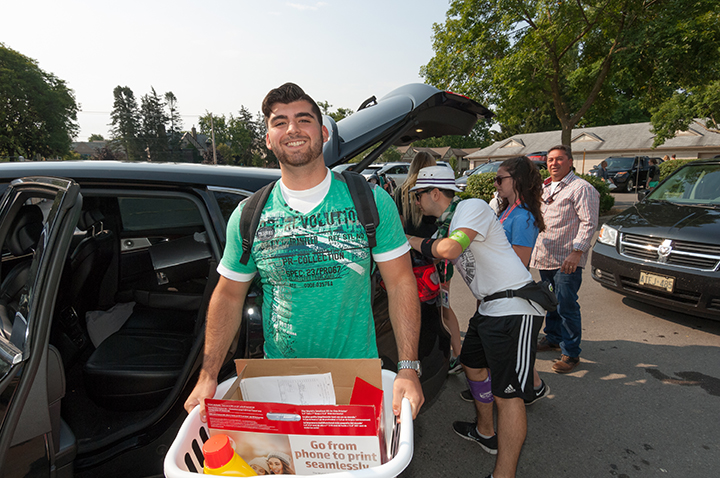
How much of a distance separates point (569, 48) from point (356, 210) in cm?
1263

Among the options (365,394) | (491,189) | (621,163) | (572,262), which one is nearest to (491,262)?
(365,394)

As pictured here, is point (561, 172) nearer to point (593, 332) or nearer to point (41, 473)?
point (593, 332)

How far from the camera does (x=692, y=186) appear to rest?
4.80 m

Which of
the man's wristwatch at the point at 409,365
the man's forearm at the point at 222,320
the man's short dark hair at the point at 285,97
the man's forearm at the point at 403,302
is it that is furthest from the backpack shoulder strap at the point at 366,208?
the man's forearm at the point at 222,320

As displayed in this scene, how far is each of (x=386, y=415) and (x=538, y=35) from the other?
11.8 metres

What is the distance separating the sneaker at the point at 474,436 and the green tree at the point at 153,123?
234ft

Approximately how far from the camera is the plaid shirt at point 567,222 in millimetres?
3256

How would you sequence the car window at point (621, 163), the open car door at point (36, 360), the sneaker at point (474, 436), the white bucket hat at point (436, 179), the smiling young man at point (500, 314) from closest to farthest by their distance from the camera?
1. the open car door at point (36, 360)
2. the smiling young man at point (500, 314)
3. the white bucket hat at point (436, 179)
4. the sneaker at point (474, 436)
5. the car window at point (621, 163)

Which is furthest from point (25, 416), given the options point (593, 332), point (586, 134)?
point (586, 134)

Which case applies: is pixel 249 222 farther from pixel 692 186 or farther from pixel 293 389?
pixel 692 186

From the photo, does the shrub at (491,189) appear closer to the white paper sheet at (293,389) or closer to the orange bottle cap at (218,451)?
the white paper sheet at (293,389)

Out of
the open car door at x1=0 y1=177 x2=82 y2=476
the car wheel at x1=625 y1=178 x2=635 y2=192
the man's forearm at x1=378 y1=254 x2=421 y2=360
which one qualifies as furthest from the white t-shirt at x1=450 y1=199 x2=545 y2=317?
the car wheel at x1=625 y1=178 x2=635 y2=192

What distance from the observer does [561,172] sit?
3482 mm

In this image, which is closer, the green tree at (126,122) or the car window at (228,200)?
the car window at (228,200)
